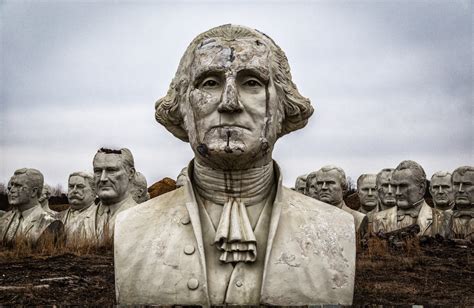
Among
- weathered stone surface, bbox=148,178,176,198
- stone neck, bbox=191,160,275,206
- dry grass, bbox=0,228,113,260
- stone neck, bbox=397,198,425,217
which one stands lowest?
dry grass, bbox=0,228,113,260

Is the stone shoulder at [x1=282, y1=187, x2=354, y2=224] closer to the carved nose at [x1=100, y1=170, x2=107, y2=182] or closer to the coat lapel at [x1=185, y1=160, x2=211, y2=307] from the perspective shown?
the coat lapel at [x1=185, y1=160, x2=211, y2=307]

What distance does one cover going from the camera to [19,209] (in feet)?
51.2

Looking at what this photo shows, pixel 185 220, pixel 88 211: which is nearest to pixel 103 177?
pixel 88 211

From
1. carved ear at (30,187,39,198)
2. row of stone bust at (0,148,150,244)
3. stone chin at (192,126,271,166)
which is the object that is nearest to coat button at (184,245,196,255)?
stone chin at (192,126,271,166)

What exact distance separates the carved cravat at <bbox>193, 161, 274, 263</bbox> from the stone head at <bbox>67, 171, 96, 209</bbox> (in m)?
10.4

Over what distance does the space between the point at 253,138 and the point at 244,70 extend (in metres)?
0.55

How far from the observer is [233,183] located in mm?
6824

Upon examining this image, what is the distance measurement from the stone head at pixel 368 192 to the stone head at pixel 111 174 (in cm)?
646

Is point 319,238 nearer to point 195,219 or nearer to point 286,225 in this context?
point 286,225

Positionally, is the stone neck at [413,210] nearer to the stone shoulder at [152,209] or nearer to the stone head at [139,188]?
the stone head at [139,188]

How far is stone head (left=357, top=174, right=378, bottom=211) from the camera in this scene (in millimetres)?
19469

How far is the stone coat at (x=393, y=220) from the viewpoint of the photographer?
1517 cm

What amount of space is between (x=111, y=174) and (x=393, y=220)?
17.9ft

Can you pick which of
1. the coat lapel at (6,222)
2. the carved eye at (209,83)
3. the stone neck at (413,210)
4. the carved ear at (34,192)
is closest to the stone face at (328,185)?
the stone neck at (413,210)
